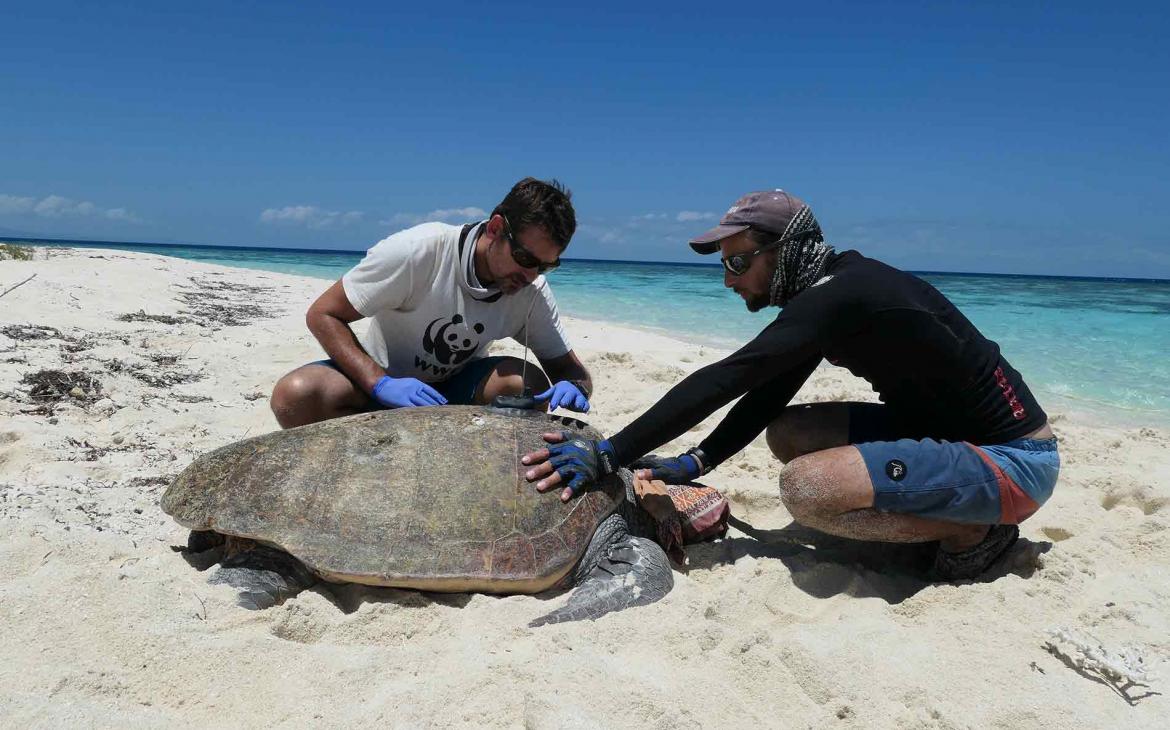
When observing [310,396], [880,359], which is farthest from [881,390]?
[310,396]

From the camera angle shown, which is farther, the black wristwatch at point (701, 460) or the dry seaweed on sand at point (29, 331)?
the dry seaweed on sand at point (29, 331)

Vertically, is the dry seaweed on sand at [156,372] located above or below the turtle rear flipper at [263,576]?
above

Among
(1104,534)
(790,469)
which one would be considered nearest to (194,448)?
(790,469)

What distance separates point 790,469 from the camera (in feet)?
8.60

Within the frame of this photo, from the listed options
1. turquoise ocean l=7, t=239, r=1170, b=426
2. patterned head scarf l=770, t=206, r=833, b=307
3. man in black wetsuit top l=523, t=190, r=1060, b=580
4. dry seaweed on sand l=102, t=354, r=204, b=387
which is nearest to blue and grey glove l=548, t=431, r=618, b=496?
man in black wetsuit top l=523, t=190, r=1060, b=580

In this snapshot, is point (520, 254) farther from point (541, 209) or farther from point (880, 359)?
point (880, 359)

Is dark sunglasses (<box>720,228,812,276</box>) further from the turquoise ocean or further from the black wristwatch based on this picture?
the turquoise ocean

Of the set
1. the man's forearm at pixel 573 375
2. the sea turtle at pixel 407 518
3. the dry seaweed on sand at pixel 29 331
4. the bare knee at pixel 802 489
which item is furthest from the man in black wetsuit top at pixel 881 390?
the dry seaweed on sand at pixel 29 331

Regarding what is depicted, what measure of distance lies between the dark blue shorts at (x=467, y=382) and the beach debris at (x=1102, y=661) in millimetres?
2570

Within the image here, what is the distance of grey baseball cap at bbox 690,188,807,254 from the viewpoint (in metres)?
2.54

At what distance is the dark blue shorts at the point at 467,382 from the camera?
11.8 feet

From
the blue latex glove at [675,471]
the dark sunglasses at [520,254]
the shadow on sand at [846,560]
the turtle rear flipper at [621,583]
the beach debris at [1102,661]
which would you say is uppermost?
the dark sunglasses at [520,254]

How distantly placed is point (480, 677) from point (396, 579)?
62 centimetres

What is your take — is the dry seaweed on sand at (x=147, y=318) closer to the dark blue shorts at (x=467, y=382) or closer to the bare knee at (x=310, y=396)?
the dark blue shorts at (x=467, y=382)
